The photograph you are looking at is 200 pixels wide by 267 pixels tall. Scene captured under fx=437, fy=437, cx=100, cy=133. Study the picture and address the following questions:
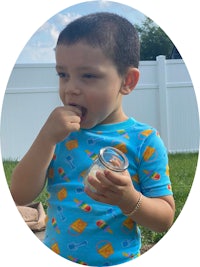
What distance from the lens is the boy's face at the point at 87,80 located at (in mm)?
875

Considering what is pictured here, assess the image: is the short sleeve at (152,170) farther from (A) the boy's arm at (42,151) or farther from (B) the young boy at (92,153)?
(A) the boy's arm at (42,151)

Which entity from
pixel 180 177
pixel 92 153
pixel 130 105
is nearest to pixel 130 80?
pixel 130 105

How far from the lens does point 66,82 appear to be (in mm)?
901

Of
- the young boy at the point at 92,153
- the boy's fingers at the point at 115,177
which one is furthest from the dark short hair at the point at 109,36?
the boy's fingers at the point at 115,177

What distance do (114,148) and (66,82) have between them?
0.56 feet

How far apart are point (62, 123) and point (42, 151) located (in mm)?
72

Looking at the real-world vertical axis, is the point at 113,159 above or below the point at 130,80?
below

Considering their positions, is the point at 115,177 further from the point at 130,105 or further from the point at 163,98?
the point at 163,98

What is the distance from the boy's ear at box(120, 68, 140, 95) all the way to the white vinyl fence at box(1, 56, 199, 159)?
19mm

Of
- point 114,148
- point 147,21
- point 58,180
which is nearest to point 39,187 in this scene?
point 58,180

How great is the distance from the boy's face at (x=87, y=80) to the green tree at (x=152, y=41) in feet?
0.41

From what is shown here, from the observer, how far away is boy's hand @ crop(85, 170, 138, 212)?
2.57 feet

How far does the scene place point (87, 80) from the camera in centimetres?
89

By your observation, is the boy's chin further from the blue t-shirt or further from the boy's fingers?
the boy's fingers
